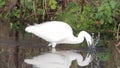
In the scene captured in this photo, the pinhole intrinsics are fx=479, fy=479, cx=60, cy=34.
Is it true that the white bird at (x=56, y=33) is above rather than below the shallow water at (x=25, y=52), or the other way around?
above

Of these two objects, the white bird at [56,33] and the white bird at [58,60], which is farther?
the white bird at [56,33]

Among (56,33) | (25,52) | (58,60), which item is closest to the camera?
(58,60)

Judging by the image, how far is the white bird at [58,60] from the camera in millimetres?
9508

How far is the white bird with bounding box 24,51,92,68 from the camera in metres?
9.51

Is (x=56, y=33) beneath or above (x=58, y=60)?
above

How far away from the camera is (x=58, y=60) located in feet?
32.5

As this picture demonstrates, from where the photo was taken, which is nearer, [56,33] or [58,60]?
[58,60]

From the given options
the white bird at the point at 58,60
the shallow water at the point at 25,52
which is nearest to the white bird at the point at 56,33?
the shallow water at the point at 25,52

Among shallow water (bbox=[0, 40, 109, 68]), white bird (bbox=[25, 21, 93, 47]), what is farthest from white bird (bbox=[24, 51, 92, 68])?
white bird (bbox=[25, 21, 93, 47])

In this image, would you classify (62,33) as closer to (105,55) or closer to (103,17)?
(105,55)

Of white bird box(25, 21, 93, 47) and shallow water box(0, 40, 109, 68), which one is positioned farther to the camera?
white bird box(25, 21, 93, 47)

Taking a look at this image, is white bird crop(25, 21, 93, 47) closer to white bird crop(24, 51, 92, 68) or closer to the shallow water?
the shallow water

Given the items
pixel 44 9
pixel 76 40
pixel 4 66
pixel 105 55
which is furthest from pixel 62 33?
pixel 44 9

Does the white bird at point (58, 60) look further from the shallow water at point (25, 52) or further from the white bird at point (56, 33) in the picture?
the white bird at point (56, 33)
